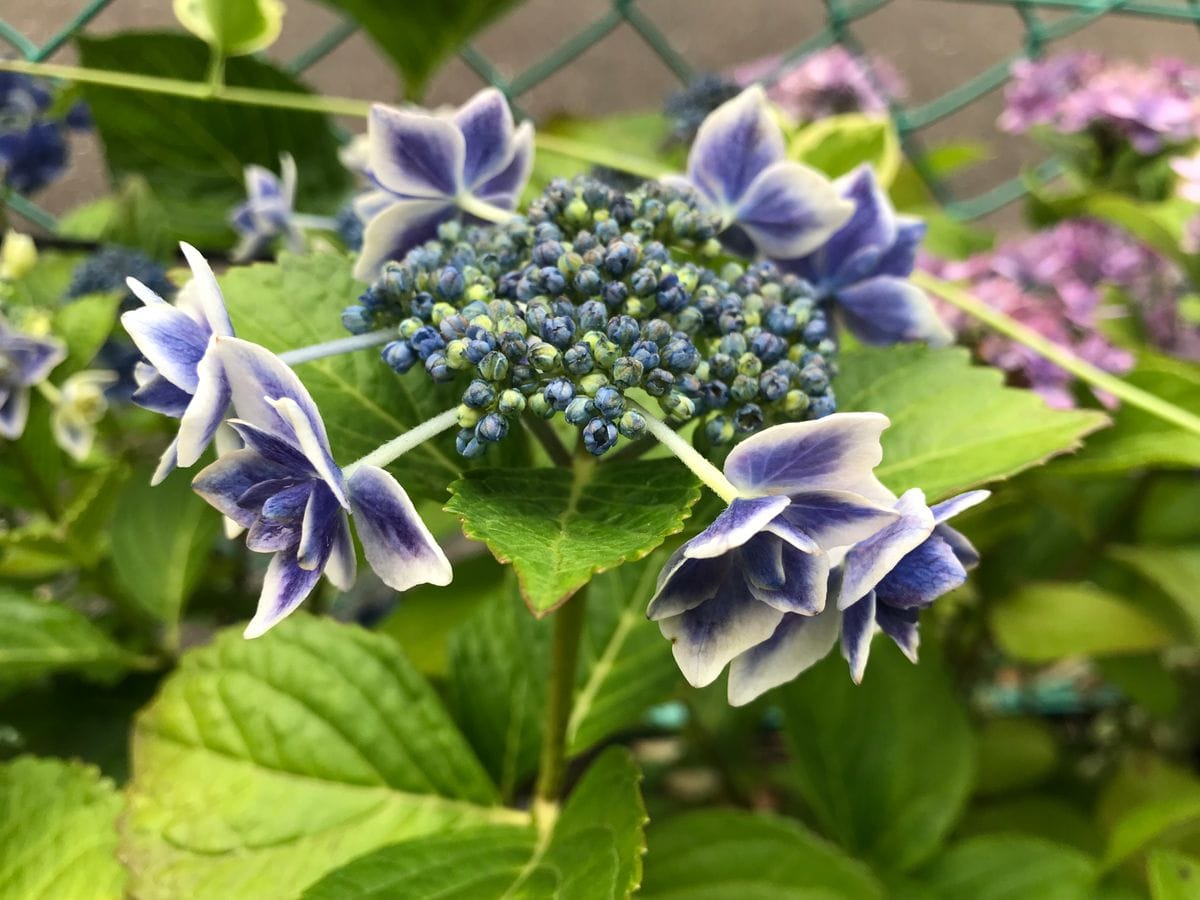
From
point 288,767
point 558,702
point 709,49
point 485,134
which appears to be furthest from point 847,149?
point 709,49

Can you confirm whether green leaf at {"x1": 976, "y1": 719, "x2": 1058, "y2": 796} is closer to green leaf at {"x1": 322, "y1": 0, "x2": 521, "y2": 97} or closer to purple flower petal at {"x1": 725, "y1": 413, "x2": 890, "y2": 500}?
purple flower petal at {"x1": 725, "y1": 413, "x2": 890, "y2": 500}

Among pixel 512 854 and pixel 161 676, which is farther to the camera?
pixel 161 676

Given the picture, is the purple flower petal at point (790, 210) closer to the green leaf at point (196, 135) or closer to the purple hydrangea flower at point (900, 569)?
the purple hydrangea flower at point (900, 569)

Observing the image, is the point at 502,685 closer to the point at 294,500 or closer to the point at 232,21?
the point at 294,500

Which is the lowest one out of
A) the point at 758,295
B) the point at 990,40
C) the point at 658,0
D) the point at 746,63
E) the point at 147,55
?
the point at 990,40

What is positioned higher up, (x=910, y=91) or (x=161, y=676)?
(x=161, y=676)

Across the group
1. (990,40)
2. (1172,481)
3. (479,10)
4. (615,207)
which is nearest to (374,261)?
(615,207)

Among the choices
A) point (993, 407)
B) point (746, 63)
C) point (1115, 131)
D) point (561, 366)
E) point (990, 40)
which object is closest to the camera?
point (561, 366)

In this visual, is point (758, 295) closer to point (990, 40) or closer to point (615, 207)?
point (615, 207)
